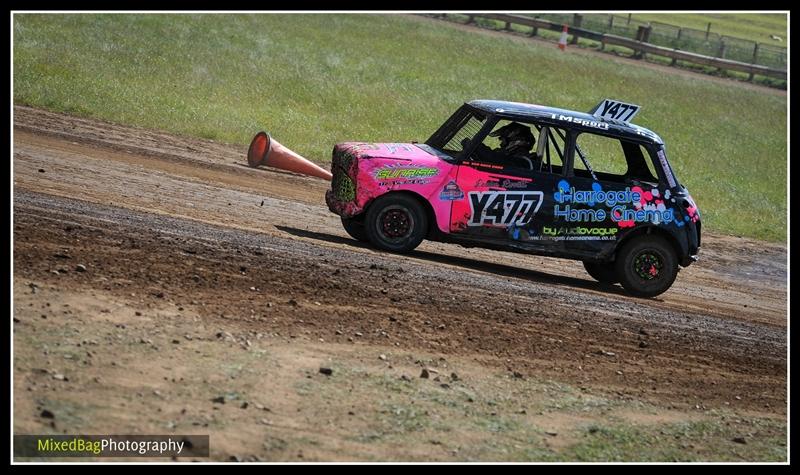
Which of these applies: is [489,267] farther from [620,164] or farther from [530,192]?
[620,164]

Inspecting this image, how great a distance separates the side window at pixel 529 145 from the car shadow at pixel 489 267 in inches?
54.5

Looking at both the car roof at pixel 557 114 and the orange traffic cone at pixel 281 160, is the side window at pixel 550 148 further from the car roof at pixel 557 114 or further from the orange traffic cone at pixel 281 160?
the orange traffic cone at pixel 281 160

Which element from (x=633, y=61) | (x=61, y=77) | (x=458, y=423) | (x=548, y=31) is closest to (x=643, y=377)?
(x=458, y=423)

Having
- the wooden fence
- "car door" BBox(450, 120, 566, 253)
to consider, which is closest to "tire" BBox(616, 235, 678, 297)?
"car door" BBox(450, 120, 566, 253)

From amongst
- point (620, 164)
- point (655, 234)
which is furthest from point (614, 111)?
point (655, 234)

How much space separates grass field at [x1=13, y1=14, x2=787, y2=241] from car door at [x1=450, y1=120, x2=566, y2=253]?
33.4ft

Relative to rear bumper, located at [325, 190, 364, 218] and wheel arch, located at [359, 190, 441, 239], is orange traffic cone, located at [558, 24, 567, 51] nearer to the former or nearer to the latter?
rear bumper, located at [325, 190, 364, 218]

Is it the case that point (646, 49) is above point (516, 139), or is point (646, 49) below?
above

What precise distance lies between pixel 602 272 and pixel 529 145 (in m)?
2.39

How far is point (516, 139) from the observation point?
12891 mm

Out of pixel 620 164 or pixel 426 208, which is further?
pixel 620 164

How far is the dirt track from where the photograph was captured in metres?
9.10

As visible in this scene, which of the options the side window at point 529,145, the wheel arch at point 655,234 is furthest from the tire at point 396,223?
the wheel arch at point 655,234
